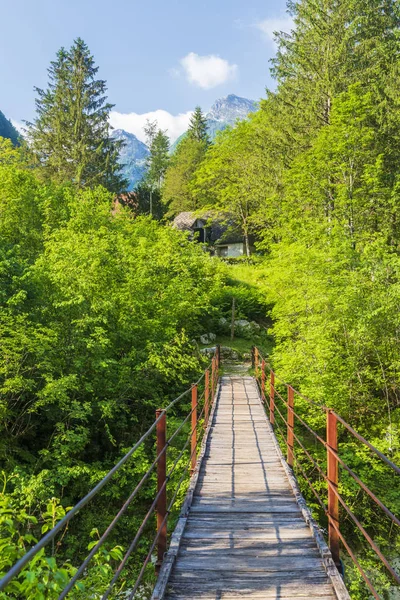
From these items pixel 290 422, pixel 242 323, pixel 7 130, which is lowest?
pixel 290 422

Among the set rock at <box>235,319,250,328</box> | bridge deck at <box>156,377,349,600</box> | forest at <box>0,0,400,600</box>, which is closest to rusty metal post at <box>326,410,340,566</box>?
bridge deck at <box>156,377,349,600</box>

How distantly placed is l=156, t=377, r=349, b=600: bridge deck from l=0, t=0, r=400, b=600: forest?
2.58ft

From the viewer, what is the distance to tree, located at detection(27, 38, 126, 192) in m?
21.9

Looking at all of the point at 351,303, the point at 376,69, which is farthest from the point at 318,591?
the point at 376,69

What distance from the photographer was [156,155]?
4919 cm

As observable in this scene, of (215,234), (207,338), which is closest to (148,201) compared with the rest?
(215,234)

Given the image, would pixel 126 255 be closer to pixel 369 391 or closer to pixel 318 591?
pixel 369 391

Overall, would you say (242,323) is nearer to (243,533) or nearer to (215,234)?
(243,533)

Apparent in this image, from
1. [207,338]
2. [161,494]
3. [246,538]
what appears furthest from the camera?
[207,338]

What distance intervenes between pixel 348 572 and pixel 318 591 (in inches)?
247

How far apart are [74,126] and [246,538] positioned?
23697mm

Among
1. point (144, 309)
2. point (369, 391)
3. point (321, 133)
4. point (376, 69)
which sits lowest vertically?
point (369, 391)

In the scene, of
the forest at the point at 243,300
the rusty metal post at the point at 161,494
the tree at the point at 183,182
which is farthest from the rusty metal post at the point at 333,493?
the tree at the point at 183,182

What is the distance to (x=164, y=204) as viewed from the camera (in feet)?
91.0
